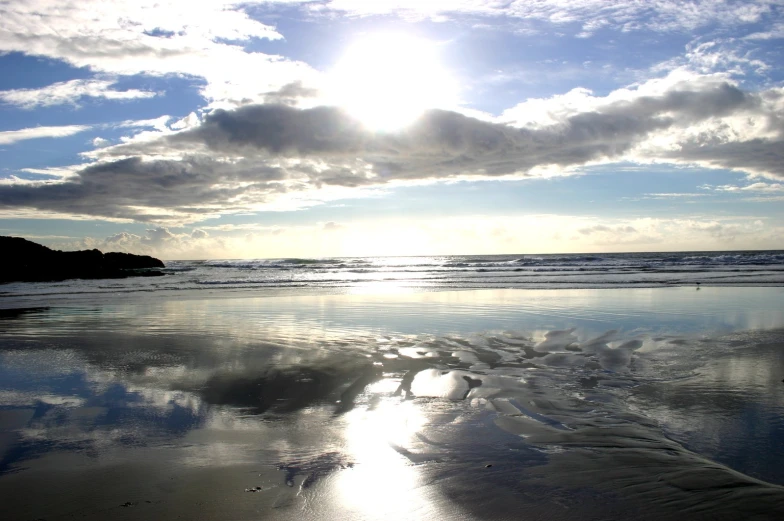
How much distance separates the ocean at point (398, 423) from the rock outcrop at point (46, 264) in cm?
3642

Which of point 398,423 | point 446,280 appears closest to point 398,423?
point 398,423

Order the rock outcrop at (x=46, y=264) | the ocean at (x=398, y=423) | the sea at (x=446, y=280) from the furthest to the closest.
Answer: the rock outcrop at (x=46, y=264)
the sea at (x=446, y=280)
the ocean at (x=398, y=423)

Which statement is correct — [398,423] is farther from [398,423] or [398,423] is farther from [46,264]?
[46,264]

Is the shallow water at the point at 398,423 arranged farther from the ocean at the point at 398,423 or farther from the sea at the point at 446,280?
the sea at the point at 446,280

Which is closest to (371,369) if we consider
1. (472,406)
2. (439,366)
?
(439,366)

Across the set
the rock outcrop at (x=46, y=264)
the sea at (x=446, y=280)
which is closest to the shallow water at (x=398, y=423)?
the sea at (x=446, y=280)

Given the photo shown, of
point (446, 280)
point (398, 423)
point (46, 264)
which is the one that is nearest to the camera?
point (398, 423)

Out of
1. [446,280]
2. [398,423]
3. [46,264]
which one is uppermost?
[46,264]

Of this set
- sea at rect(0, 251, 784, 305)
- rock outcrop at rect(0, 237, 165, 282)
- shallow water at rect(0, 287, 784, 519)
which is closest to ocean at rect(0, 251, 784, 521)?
shallow water at rect(0, 287, 784, 519)

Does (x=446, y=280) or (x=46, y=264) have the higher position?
(x=46, y=264)

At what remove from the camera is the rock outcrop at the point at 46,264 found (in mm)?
44487

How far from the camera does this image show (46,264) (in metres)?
50.4

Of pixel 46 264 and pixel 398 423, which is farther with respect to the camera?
pixel 46 264

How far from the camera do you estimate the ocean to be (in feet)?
14.6
